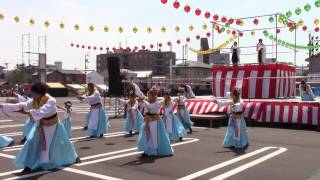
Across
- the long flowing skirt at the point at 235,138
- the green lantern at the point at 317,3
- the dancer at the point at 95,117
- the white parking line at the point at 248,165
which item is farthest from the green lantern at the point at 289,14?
the dancer at the point at 95,117

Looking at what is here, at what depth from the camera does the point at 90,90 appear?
13.5 m

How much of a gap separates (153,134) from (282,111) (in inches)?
329

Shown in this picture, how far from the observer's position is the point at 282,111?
54.0 feet

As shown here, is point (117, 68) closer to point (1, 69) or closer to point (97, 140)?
point (97, 140)

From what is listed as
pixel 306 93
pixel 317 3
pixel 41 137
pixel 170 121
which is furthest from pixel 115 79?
pixel 41 137

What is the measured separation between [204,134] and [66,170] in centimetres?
712

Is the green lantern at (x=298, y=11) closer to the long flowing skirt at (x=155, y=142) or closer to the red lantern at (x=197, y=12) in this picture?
the red lantern at (x=197, y=12)

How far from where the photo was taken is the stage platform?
15703 millimetres

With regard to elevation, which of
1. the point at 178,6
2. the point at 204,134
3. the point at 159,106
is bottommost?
the point at 204,134

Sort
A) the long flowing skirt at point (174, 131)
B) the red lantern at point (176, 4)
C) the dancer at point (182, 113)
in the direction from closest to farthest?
the long flowing skirt at point (174, 131), the dancer at point (182, 113), the red lantern at point (176, 4)

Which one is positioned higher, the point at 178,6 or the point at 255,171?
the point at 178,6

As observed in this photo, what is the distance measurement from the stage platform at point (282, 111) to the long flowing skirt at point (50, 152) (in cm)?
1032

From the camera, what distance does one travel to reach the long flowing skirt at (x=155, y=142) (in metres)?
9.72

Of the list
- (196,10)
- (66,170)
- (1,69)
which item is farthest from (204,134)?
(1,69)
